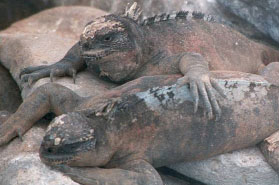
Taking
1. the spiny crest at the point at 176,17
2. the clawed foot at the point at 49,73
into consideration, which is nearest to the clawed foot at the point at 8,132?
the clawed foot at the point at 49,73

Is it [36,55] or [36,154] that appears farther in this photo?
[36,55]

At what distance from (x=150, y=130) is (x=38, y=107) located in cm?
90

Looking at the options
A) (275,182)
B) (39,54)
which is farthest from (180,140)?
(39,54)

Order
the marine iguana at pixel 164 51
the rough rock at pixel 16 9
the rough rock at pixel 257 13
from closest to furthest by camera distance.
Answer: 1. the marine iguana at pixel 164 51
2. the rough rock at pixel 257 13
3. the rough rock at pixel 16 9

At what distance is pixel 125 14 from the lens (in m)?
4.31

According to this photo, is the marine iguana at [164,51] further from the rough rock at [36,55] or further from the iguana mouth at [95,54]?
the rough rock at [36,55]

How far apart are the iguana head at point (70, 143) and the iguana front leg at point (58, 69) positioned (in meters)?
1.27

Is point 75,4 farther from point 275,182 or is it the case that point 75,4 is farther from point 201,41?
point 275,182

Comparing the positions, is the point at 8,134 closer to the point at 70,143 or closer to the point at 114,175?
the point at 70,143

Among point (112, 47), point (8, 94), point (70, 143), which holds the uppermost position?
point (112, 47)

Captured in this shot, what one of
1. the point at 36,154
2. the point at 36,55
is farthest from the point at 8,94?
the point at 36,154

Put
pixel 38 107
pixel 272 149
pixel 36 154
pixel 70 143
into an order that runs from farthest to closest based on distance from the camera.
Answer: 1. pixel 38 107
2. pixel 272 149
3. pixel 36 154
4. pixel 70 143

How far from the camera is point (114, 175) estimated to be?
9.84 feet

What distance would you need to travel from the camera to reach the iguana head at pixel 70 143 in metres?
2.95
